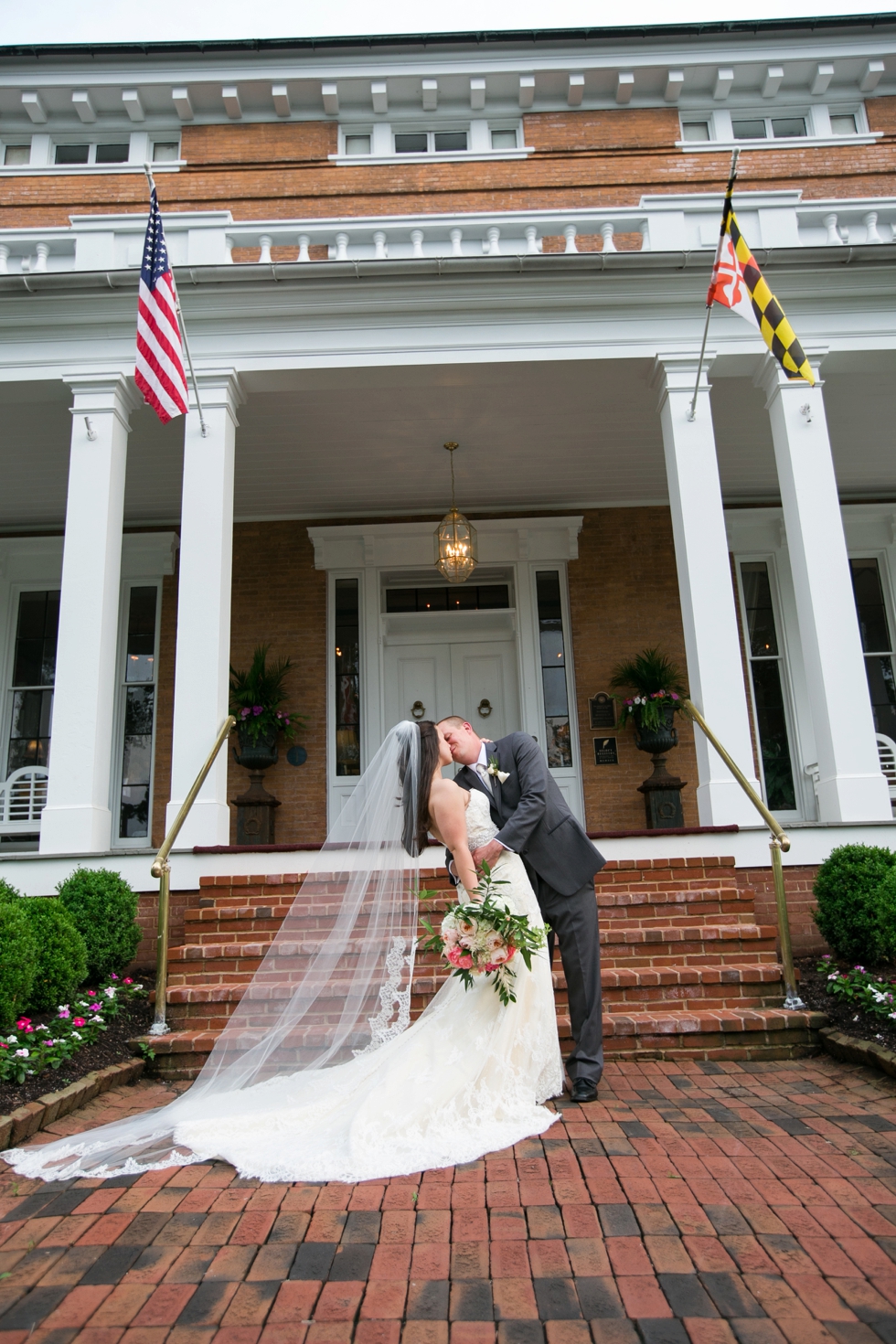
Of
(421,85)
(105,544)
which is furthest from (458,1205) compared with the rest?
(421,85)

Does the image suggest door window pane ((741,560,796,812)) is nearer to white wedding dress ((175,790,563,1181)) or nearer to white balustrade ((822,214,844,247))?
white balustrade ((822,214,844,247))

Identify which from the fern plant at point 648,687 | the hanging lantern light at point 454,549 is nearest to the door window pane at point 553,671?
the fern plant at point 648,687

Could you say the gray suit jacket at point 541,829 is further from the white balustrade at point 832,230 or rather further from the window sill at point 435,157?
the window sill at point 435,157

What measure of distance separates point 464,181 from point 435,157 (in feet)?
1.33

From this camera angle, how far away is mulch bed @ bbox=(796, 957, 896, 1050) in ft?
14.8

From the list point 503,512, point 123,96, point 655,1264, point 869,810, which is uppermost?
point 123,96

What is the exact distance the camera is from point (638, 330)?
24.6 feet

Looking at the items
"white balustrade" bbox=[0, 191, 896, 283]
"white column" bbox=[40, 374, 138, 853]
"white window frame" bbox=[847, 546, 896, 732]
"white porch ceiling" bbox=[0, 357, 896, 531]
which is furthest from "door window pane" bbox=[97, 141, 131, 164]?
"white window frame" bbox=[847, 546, 896, 732]

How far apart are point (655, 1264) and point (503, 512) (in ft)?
28.5

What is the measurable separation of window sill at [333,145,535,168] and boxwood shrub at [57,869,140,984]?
26.2ft

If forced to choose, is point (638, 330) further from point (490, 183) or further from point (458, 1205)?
point (458, 1205)

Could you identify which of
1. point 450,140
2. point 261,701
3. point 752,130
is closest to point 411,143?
point 450,140

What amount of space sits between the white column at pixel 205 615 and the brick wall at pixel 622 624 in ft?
14.4

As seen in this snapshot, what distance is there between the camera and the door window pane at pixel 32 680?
10.1m
